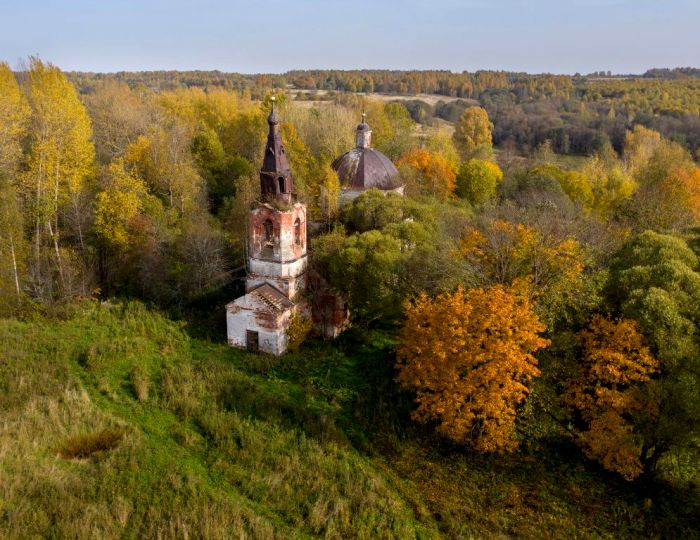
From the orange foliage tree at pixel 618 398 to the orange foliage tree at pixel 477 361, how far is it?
1863 millimetres

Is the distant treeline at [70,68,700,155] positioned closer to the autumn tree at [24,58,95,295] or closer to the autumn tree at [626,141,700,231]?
the autumn tree at [626,141,700,231]

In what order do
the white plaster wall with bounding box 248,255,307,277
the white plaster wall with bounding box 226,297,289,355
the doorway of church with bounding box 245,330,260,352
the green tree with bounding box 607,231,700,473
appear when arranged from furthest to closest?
the white plaster wall with bounding box 248,255,307,277, the doorway of church with bounding box 245,330,260,352, the white plaster wall with bounding box 226,297,289,355, the green tree with bounding box 607,231,700,473

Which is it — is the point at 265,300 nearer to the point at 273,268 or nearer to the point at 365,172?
the point at 273,268

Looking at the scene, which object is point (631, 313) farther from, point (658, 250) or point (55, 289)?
point (55, 289)

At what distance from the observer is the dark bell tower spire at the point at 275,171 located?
21766 millimetres

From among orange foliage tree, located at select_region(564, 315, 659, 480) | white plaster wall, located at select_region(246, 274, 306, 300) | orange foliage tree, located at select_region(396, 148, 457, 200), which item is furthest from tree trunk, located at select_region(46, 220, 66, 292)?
orange foliage tree, located at select_region(396, 148, 457, 200)

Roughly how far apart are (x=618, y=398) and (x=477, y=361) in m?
4.00

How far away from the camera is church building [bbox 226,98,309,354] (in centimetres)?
2158

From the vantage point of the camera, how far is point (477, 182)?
3931 centimetres

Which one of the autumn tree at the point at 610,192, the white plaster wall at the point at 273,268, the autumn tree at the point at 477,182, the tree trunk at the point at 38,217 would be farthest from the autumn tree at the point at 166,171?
the autumn tree at the point at 610,192

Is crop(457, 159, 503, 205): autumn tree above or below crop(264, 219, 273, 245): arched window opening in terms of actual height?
above

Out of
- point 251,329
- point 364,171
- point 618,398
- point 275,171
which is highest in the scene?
point 275,171

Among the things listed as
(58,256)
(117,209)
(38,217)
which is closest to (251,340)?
(117,209)

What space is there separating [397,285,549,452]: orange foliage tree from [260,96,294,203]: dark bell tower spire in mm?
9232
